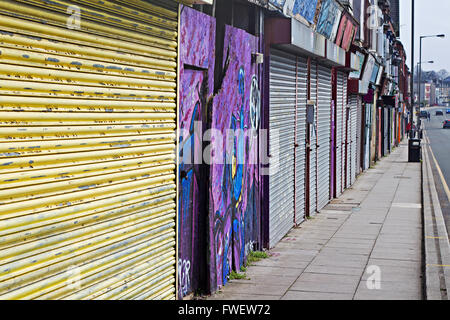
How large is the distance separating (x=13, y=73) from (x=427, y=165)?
101 ft

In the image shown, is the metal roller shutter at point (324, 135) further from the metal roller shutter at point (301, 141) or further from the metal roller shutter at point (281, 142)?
the metal roller shutter at point (281, 142)

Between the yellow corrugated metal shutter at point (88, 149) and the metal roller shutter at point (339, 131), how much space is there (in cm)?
1336

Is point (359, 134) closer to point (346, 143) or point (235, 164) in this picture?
point (346, 143)

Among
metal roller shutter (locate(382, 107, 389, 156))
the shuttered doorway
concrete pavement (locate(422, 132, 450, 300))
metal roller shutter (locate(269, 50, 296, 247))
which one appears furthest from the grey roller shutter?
metal roller shutter (locate(269, 50, 296, 247))

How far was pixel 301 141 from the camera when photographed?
571 inches

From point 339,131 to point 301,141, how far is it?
6.49 meters

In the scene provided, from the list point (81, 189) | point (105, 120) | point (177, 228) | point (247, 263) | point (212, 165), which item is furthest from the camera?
point (247, 263)

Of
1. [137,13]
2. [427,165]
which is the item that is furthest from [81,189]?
[427,165]

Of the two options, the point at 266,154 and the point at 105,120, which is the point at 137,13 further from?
the point at 266,154

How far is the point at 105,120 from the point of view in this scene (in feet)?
18.7

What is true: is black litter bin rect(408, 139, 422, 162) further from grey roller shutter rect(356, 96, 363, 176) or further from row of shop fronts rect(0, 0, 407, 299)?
row of shop fronts rect(0, 0, 407, 299)

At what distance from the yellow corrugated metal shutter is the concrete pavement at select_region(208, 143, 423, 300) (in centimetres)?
203

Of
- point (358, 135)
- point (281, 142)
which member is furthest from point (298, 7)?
point (358, 135)

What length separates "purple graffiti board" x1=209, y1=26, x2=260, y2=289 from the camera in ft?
28.1
